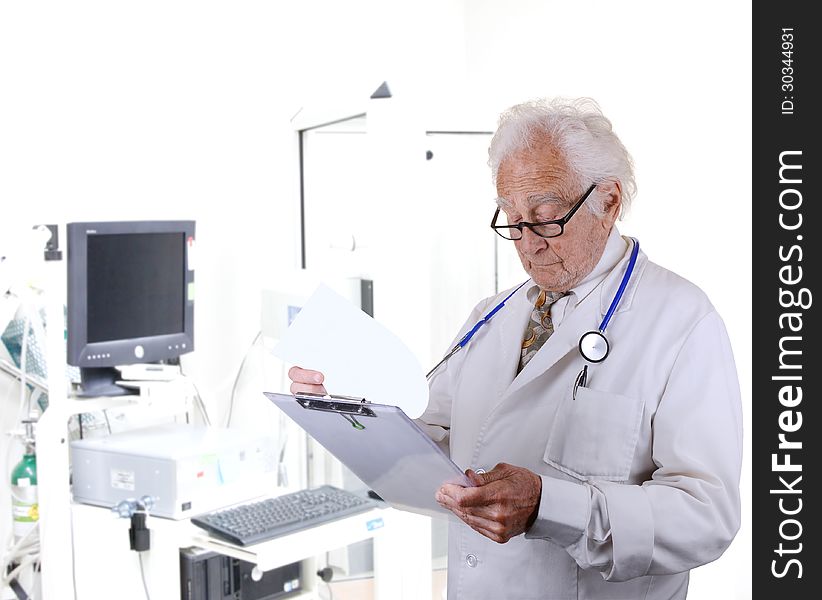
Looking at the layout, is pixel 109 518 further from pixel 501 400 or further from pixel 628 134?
pixel 628 134

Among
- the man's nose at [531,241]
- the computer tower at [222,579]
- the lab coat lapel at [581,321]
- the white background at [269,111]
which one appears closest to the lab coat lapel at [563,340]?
the lab coat lapel at [581,321]

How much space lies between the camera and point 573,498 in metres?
1.19

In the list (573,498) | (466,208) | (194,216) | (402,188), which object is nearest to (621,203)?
(573,498)

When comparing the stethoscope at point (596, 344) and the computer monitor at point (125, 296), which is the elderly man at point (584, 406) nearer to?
the stethoscope at point (596, 344)

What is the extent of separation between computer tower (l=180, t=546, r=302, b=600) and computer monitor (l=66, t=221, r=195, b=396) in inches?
19.3

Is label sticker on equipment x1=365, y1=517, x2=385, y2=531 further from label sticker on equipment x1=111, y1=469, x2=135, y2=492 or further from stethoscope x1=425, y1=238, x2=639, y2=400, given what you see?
stethoscope x1=425, y1=238, x2=639, y2=400

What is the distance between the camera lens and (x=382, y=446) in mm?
1248

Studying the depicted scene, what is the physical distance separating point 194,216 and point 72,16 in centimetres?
68

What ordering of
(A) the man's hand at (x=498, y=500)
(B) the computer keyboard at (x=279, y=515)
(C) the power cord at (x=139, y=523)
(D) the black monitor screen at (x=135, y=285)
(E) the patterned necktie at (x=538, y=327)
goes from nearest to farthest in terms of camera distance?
(A) the man's hand at (x=498, y=500) < (E) the patterned necktie at (x=538, y=327) < (B) the computer keyboard at (x=279, y=515) < (C) the power cord at (x=139, y=523) < (D) the black monitor screen at (x=135, y=285)

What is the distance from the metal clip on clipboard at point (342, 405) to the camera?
1.19 m

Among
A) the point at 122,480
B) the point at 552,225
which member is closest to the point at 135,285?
the point at 122,480

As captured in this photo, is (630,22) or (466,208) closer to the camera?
(466,208)

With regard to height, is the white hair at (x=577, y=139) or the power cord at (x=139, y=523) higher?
the white hair at (x=577, y=139)

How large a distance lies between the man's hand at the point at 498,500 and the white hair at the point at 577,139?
1.39 ft
